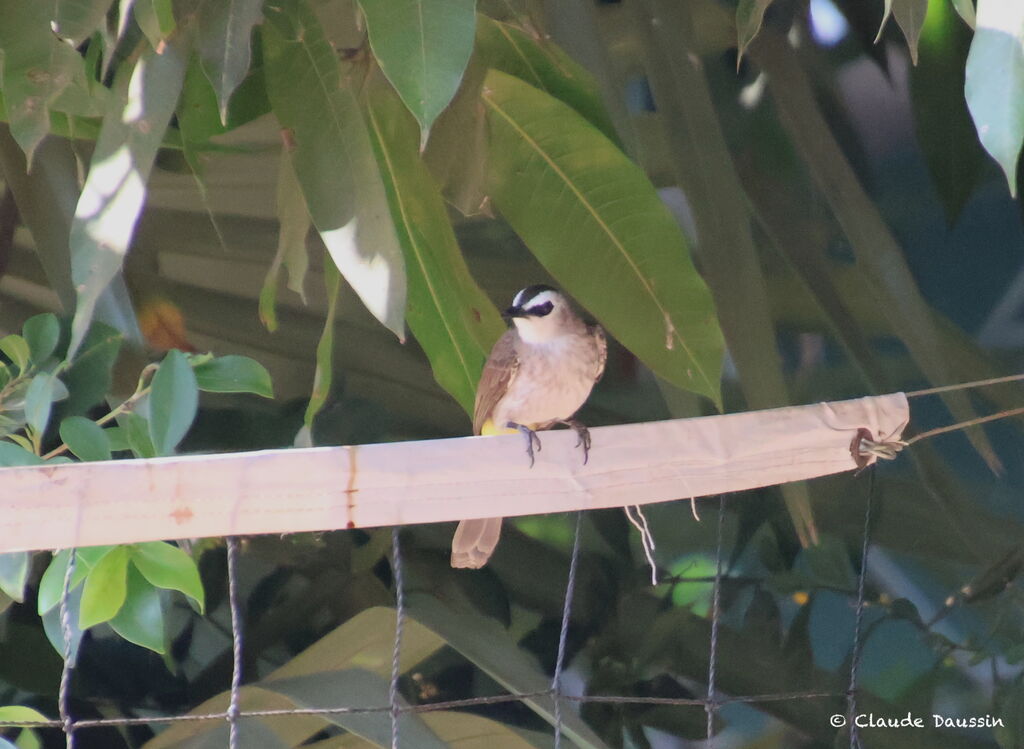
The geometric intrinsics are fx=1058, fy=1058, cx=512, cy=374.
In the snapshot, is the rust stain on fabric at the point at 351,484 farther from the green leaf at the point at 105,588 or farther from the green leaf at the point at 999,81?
the green leaf at the point at 999,81

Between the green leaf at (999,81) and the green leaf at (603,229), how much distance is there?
592mm

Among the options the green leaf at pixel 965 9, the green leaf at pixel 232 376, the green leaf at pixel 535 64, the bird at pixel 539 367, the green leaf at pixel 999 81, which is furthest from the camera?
the bird at pixel 539 367

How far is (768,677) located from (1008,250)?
1.07 metres

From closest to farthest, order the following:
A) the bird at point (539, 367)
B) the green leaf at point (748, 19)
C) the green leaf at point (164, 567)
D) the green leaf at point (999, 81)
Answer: the green leaf at point (999, 81), the green leaf at point (164, 567), the green leaf at point (748, 19), the bird at point (539, 367)

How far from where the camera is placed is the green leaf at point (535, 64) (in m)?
1.52

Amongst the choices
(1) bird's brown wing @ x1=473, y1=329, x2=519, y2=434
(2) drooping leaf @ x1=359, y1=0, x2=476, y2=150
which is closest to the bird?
(1) bird's brown wing @ x1=473, y1=329, x2=519, y2=434

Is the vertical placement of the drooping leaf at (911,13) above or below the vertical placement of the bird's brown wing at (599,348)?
above

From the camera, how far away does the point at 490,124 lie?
149 cm

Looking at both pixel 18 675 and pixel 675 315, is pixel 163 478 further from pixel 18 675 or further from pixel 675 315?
pixel 18 675

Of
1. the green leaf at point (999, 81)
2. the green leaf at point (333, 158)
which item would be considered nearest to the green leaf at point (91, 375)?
the green leaf at point (333, 158)

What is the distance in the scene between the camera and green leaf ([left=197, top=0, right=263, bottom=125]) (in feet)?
3.69

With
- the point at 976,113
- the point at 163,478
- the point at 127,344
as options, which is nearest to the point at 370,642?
the point at 127,344

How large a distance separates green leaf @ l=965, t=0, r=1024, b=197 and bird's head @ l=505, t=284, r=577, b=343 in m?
1.09

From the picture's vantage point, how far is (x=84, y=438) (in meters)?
1.10
